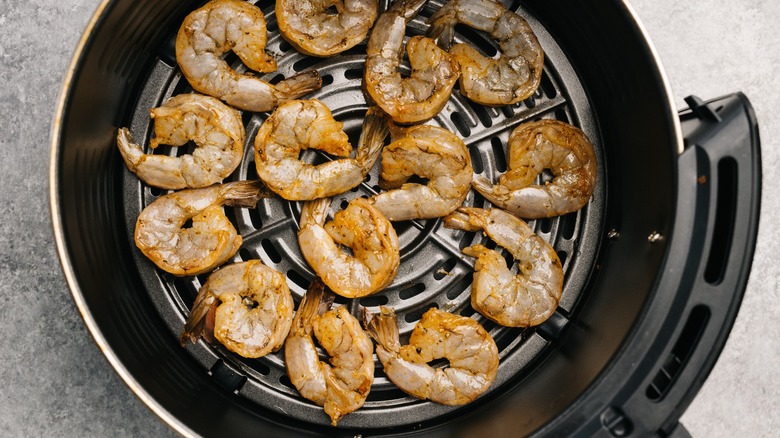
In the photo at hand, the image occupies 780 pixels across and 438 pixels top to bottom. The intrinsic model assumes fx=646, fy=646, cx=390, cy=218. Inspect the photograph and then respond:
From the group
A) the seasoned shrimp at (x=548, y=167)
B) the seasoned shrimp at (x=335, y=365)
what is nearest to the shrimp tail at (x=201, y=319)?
the seasoned shrimp at (x=335, y=365)

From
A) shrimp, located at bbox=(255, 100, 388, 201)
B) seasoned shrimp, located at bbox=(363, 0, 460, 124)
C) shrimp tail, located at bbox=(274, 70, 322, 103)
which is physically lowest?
shrimp, located at bbox=(255, 100, 388, 201)

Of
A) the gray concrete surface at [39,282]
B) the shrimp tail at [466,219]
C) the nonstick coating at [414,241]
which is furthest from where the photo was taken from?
the gray concrete surface at [39,282]

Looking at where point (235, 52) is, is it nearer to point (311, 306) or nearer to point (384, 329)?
point (311, 306)

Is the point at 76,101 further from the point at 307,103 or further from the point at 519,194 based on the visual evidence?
the point at 519,194

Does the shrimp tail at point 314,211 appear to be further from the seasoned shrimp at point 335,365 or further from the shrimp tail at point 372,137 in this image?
the seasoned shrimp at point 335,365

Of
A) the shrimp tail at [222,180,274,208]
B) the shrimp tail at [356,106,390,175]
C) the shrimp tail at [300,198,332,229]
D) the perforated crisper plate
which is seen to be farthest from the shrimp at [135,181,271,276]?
the shrimp tail at [356,106,390,175]

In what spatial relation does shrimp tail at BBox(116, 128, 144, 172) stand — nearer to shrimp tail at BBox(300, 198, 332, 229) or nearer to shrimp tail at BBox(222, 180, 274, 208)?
shrimp tail at BBox(222, 180, 274, 208)
